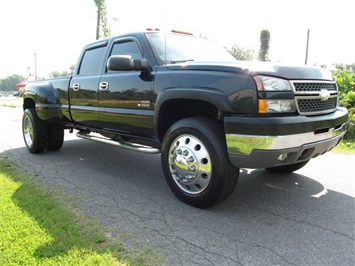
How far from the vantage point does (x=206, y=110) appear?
3.46 m

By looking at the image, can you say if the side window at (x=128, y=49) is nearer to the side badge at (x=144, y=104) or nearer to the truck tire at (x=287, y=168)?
the side badge at (x=144, y=104)

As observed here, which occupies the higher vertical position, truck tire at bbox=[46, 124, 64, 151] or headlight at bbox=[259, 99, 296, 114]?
headlight at bbox=[259, 99, 296, 114]

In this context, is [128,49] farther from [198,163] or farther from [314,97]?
[314,97]

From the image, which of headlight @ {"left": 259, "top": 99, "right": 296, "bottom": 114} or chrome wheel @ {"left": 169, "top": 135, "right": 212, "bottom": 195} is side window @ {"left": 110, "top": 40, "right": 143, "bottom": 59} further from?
headlight @ {"left": 259, "top": 99, "right": 296, "bottom": 114}

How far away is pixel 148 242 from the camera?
269cm

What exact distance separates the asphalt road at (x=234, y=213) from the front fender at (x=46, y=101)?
93 cm

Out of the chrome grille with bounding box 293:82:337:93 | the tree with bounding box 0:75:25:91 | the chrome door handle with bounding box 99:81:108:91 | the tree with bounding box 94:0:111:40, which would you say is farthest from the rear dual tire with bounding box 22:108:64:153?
the tree with bounding box 0:75:25:91

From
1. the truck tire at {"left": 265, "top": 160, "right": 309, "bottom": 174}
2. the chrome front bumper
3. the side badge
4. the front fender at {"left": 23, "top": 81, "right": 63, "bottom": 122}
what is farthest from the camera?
the front fender at {"left": 23, "top": 81, "right": 63, "bottom": 122}

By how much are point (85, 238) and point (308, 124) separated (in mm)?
2176

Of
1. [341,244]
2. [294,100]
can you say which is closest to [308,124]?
[294,100]

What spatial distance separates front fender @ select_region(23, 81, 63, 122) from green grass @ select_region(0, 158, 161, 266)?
222cm

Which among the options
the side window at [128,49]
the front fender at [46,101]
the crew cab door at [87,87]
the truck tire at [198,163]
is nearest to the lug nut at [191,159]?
the truck tire at [198,163]

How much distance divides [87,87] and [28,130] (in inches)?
90.5

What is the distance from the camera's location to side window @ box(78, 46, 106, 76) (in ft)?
16.1
